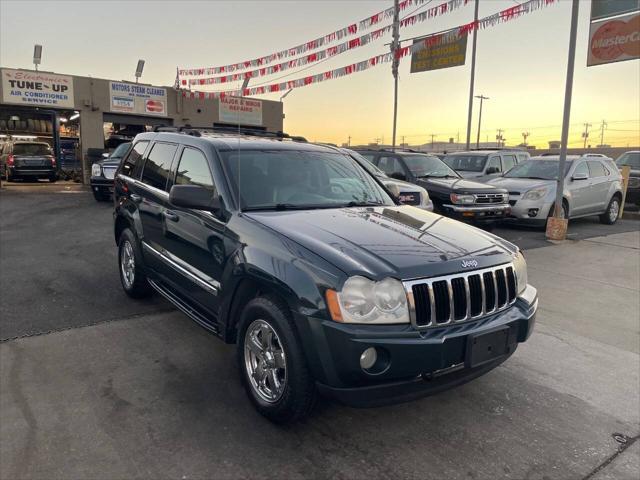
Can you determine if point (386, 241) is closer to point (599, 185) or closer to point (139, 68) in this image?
point (599, 185)

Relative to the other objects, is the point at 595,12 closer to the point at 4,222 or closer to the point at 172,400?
the point at 172,400

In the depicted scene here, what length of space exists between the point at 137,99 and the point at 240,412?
22.6m

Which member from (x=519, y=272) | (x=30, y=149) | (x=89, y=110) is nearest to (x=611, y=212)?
(x=519, y=272)

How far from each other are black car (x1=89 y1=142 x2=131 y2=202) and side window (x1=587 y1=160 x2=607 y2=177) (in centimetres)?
1193

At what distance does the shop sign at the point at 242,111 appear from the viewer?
83.2 ft

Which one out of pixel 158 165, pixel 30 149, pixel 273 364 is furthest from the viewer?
pixel 30 149

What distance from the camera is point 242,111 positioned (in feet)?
85.7

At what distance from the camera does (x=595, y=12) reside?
10609mm

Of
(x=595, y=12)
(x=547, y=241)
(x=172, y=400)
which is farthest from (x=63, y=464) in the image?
(x=595, y=12)

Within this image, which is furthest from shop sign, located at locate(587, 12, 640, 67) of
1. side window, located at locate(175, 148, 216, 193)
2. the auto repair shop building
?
the auto repair shop building

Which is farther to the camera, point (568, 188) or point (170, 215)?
point (568, 188)

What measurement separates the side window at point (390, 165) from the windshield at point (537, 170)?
9.73 ft

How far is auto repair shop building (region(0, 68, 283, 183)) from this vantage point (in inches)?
784

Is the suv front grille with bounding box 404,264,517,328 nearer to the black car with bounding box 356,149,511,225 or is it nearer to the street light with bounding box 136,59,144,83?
the black car with bounding box 356,149,511,225
